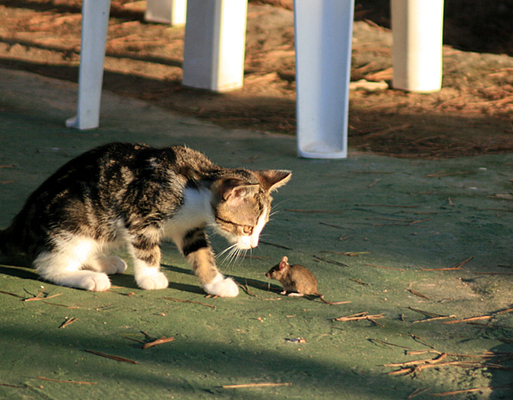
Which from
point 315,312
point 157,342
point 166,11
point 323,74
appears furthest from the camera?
point 166,11

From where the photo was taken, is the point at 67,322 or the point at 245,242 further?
the point at 245,242

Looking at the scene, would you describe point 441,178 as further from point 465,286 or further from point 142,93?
point 142,93

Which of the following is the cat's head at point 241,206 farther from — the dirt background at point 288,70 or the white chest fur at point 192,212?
the dirt background at point 288,70

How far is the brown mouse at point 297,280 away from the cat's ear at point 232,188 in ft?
1.19

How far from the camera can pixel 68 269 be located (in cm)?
268

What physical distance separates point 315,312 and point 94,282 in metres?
0.99

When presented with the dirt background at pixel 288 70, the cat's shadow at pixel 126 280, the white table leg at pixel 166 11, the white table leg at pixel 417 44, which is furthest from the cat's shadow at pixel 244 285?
the white table leg at pixel 166 11

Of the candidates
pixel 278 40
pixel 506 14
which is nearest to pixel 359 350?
pixel 278 40

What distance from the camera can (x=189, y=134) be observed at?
563cm

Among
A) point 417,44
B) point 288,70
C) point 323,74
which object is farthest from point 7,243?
point 288,70

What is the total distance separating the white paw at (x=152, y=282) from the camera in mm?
2652

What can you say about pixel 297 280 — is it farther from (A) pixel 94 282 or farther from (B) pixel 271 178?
(A) pixel 94 282

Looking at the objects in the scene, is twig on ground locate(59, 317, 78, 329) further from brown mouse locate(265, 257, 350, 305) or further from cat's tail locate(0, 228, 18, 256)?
brown mouse locate(265, 257, 350, 305)

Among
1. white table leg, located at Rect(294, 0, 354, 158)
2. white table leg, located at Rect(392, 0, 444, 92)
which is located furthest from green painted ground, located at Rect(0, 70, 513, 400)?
white table leg, located at Rect(392, 0, 444, 92)
